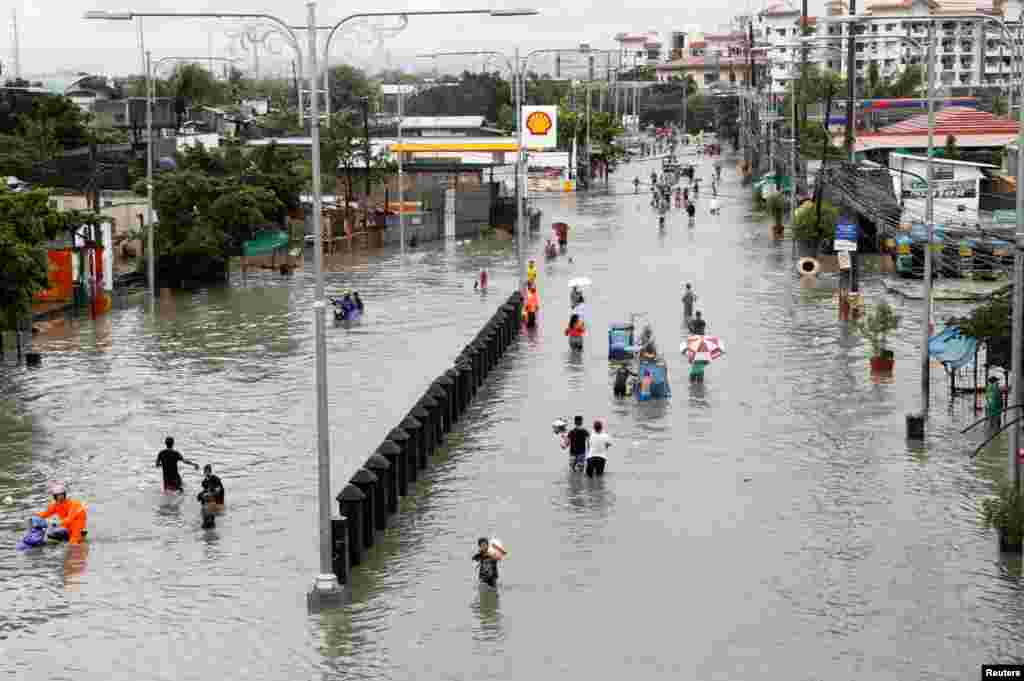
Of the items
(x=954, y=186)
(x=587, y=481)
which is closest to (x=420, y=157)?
(x=954, y=186)

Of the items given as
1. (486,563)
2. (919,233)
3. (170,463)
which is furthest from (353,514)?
(919,233)

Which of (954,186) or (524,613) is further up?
(954,186)

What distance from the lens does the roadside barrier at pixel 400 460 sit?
20344mm

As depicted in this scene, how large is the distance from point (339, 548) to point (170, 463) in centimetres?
585

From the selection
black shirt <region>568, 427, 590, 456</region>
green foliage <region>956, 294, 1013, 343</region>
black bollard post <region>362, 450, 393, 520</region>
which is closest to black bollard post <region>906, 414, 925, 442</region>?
green foliage <region>956, 294, 1013, 343</region>

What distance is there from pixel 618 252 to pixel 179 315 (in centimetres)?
2249

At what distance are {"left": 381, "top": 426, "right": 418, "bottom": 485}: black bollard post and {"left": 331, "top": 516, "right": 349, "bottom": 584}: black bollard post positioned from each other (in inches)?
168

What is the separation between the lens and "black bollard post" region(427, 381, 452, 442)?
2812 centimetres

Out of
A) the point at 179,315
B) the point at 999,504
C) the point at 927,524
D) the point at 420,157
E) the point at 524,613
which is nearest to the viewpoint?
the point at 524,613

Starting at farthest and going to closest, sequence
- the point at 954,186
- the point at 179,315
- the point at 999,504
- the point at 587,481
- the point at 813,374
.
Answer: the point at 954,186 → the point at 179,315 → the point at 813,374 → the point at 587,481 → the point at 999,504

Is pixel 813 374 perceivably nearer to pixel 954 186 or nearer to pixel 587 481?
pixel 587 481

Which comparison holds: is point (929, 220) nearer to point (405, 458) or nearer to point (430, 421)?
point (430, 421)

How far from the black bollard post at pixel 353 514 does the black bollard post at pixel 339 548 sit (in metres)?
0.64

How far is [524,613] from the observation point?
18.4m
